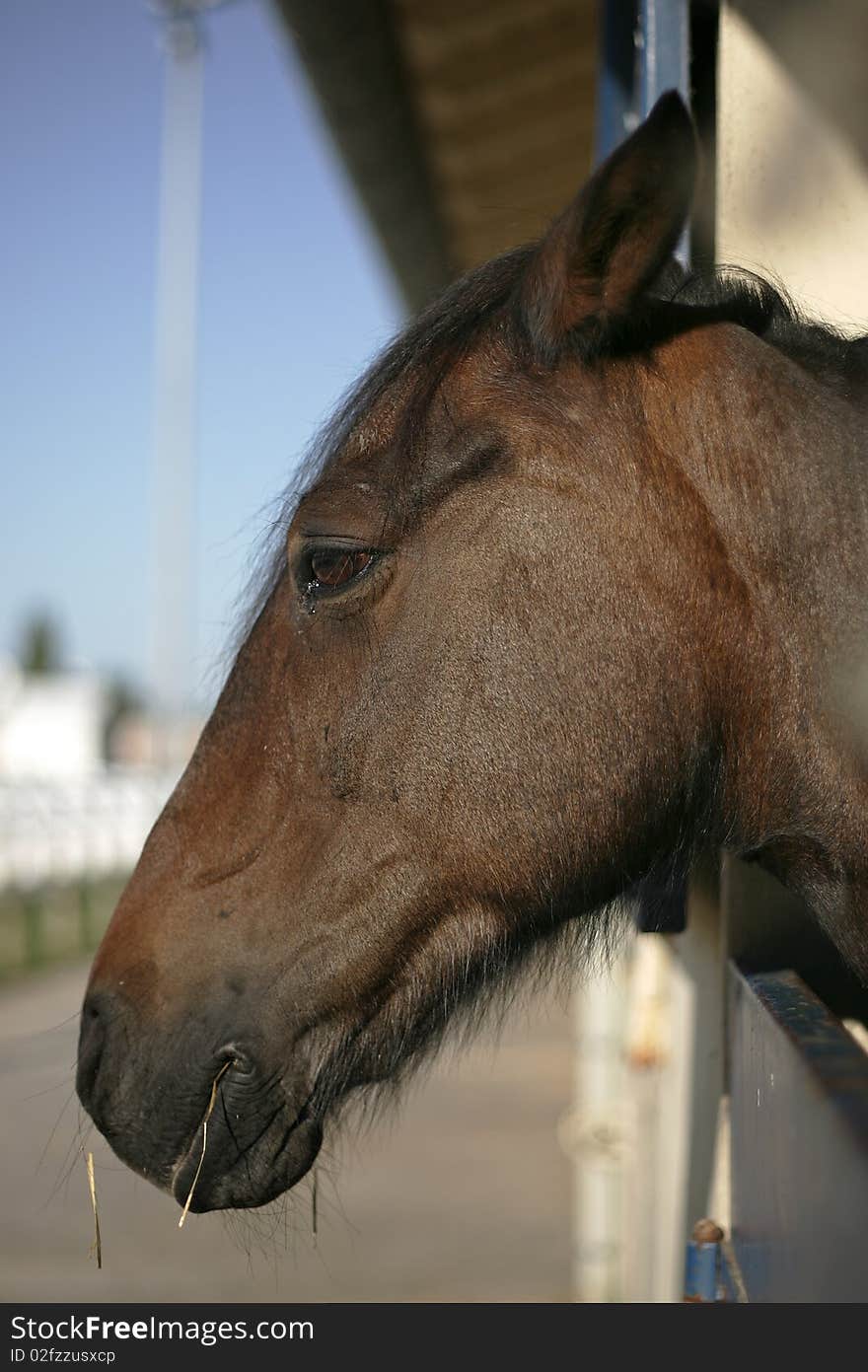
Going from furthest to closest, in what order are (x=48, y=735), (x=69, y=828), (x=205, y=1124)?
(x=48, y=735) → (x=69, y=828) → (x=205, y=1124)

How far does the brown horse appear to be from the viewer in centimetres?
180

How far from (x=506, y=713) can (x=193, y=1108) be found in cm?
75

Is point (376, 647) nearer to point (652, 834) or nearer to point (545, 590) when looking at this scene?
point (545, 590)

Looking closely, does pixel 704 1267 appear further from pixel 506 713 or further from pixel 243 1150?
pixel 506 713

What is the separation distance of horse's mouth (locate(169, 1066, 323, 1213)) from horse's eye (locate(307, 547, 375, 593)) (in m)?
0.75

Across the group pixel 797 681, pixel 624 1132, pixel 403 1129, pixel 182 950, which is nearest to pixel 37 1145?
pixel 403 1129

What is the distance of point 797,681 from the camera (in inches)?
71.5

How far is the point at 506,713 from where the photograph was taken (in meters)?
1.82

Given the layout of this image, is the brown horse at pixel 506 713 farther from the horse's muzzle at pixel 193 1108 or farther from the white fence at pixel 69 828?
the white fence at pixel 69 828

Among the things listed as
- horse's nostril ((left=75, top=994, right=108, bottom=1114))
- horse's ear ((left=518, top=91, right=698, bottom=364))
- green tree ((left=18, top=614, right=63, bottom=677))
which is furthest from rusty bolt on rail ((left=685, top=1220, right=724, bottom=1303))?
green tree ((left=18, top=614, right=63, bottom=677))

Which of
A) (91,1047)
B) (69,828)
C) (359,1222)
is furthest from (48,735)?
(91,1047)

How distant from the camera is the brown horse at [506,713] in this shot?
70.7 inches

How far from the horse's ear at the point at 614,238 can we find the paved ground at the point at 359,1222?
3.34m

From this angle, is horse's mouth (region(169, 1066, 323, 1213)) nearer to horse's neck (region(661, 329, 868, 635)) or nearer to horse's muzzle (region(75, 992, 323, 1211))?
horse's muzzle (region(75, 992, 323, 1211))
